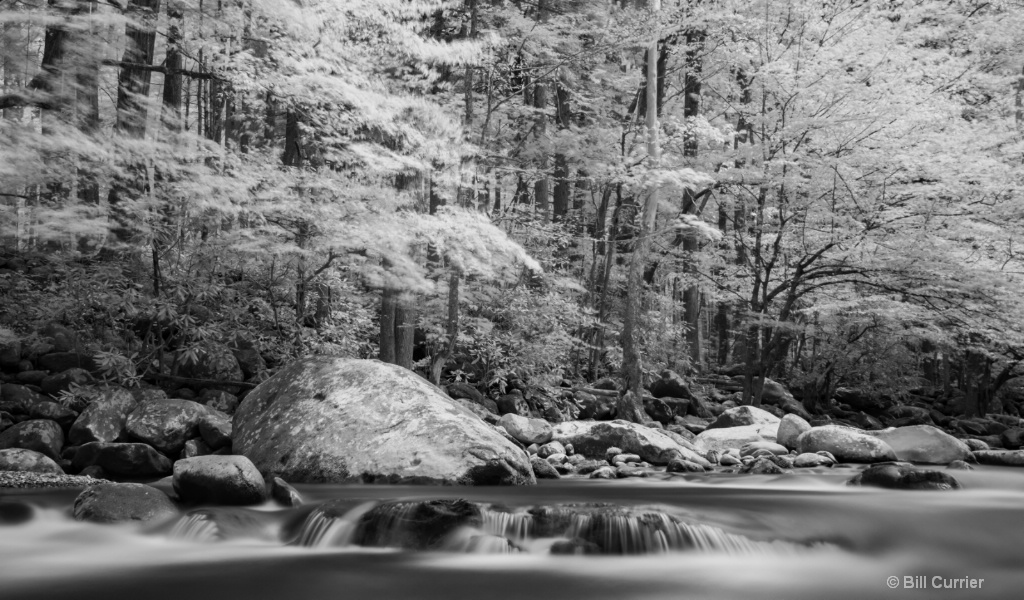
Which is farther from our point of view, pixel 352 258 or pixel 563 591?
pixel 352 258

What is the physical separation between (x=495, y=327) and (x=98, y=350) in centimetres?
524

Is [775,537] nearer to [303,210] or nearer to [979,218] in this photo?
[303,210]

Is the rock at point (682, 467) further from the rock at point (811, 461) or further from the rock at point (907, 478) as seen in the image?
the rock at point (907, 478)

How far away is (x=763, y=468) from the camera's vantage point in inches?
303

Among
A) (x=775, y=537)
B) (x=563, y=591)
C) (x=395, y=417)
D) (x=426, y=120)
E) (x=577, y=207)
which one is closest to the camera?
(x=563, y=591)

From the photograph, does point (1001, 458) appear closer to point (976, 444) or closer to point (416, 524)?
point (976, 444)

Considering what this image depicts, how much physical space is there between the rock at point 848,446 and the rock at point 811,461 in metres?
0.57

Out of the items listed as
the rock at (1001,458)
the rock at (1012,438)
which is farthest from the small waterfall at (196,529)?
the rock at (1012,438)

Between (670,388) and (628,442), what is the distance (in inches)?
195

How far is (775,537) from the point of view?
14.2 ft

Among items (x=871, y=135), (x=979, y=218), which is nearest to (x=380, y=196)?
(x=871, y=135)

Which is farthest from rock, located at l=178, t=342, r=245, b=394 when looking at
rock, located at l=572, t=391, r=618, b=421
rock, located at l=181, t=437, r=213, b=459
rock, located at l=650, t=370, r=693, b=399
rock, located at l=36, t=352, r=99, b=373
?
rock, located at l=650, t=370, r=693, b=399

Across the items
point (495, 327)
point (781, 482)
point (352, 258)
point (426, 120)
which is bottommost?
point (781, 482)

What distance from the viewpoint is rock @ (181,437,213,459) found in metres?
6.77
